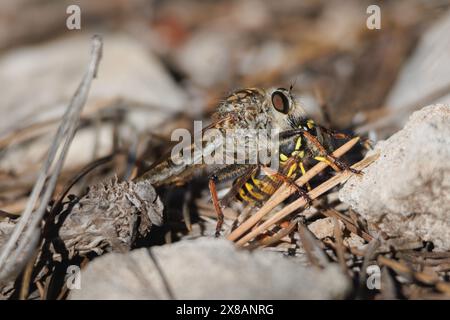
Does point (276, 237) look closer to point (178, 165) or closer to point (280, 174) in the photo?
point (280, 174)

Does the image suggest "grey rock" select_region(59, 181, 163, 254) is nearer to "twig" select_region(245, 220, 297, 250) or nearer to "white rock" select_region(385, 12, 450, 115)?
"twig" select_region(245, 220, 297, 250)

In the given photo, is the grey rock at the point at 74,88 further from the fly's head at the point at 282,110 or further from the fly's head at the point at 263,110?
the fly's head at the point at 282,110

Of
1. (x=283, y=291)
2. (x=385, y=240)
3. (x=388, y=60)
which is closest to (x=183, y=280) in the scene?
(x=283, y=291)

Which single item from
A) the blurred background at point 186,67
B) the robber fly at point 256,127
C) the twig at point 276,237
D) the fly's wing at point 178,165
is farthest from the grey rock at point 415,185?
the fly's wing at point 178,165

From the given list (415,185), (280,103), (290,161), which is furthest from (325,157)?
(415,185)

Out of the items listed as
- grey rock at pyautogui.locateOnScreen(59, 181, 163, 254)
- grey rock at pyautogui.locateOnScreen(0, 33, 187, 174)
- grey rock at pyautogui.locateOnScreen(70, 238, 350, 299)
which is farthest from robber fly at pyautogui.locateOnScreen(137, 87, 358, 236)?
grey rock at pyautogui.locateOnScreen(0, 33, 187, 174)

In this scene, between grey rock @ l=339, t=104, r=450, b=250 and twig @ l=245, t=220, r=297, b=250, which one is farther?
twig @ l=245, t=220, r=297, b=250

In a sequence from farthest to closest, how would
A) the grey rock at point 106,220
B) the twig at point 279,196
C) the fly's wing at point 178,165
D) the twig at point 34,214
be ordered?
the fly's wing at point 178,165
the twig at point 279,196
the grey rock at point 106,220
the twig at point 34,214
